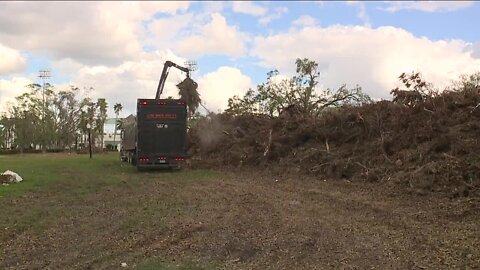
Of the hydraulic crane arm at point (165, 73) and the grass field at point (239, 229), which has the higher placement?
the hydraulic crane arm at point (165, 73)

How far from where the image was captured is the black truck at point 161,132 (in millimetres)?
25828

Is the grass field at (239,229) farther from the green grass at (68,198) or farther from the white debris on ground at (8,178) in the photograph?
the white debris on ground at (8,178)

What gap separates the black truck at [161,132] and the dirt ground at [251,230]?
30.6 feet

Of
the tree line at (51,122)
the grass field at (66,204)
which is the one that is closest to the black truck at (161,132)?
the grass field at (66,204)

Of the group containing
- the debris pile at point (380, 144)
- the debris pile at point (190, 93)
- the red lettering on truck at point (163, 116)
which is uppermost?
the debris pile at point (190, 93)

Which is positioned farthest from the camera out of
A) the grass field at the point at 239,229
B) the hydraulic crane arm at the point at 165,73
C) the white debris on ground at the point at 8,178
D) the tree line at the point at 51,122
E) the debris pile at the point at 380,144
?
the tree line at the point at 51,122

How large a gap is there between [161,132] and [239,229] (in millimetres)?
16496

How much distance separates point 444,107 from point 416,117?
47.1 inches

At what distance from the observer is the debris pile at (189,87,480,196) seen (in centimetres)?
1475

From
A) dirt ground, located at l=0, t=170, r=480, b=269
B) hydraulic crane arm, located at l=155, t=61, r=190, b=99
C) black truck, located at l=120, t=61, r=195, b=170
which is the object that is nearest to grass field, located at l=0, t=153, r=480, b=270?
dirt ground, located at l=0, t=170, r=480, b=269

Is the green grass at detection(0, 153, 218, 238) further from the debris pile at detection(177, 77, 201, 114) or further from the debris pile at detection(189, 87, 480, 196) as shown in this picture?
→ the debris pile at detection(177, 77, 201, 114)

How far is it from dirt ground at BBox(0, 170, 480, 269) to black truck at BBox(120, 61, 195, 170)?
933 centimetres

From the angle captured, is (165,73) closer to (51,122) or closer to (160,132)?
(160,132)

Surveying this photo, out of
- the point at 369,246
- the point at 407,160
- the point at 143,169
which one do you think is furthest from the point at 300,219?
the point at 143,169
